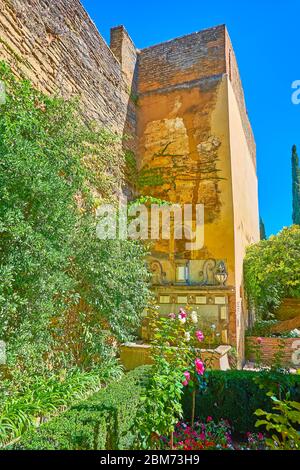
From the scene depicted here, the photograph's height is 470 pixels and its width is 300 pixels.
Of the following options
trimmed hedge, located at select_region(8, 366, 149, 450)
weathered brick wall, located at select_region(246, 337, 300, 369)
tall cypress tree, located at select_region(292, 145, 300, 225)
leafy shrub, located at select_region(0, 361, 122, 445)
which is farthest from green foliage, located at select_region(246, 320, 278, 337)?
tall cypress tree, located at select_region(292, 145, 300, 225)

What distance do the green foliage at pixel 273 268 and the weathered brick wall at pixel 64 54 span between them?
4299mm

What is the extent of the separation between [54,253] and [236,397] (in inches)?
106

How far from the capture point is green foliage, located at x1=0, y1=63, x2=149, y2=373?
9.03 feet

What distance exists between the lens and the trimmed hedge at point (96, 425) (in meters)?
1.84

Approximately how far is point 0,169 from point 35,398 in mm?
2280

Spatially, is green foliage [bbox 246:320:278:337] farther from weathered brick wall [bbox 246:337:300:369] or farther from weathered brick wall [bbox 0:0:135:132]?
weathered brick wall [bbox 0:0:135:132]

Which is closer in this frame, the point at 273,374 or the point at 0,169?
the point at 0,169

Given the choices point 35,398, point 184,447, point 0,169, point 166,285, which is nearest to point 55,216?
point 0,169

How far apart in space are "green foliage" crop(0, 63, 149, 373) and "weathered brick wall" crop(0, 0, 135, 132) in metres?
0.43

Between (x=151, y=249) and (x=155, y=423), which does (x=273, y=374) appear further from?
(x=151, y=249)

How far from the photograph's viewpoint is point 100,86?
572cm

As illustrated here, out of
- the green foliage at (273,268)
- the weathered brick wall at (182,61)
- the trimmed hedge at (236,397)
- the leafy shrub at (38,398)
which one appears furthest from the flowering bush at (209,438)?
the weathered brick wall at (182,61)

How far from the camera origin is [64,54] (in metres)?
4.67

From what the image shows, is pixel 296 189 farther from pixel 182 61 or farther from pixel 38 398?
pixel 38 398
